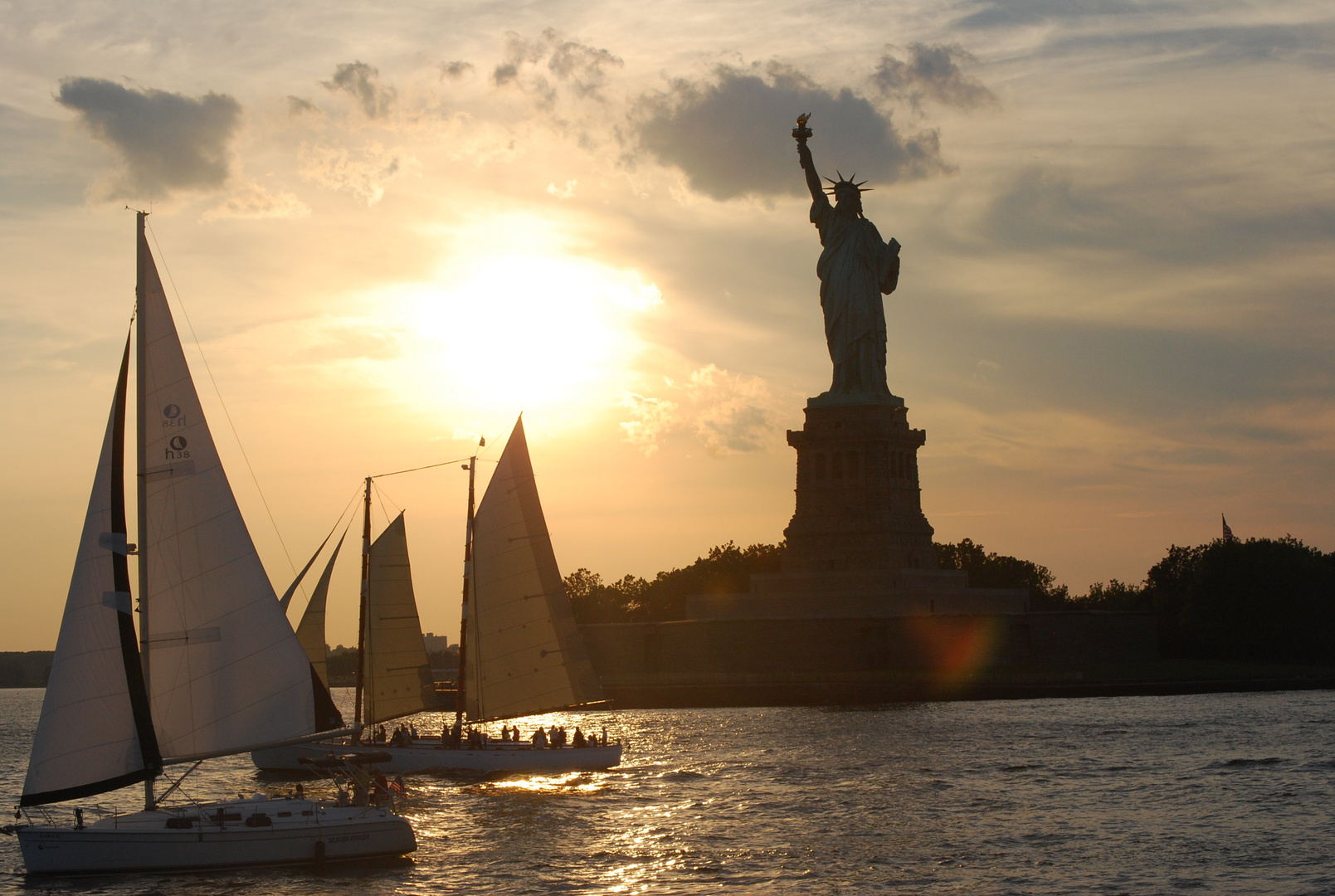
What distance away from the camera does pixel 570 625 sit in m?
54.0

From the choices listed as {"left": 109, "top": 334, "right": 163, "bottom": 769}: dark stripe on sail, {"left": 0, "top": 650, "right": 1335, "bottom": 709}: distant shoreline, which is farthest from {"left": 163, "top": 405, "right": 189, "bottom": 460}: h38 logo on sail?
{"left": 0, "top": 650, "right": 1335, "bottom": 709}: distant shoreline

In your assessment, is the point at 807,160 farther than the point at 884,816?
Yes

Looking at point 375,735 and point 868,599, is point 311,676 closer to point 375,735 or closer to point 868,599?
point 375,735

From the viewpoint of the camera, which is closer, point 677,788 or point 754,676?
point 677,788

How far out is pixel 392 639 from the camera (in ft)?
187

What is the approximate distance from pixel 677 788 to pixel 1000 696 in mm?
42097

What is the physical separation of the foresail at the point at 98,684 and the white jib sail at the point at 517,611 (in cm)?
2244

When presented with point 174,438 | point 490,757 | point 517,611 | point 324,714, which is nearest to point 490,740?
point 490,757

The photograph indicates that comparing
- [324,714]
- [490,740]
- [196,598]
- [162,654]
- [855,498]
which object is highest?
[855,498]

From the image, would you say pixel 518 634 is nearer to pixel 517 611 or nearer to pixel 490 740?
pixel 517 611

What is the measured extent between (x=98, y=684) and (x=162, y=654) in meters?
1.43

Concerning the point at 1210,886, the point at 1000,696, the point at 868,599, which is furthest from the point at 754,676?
the point at 1210,886

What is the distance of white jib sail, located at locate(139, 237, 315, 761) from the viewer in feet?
104

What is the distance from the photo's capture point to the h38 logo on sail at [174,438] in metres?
31.8
